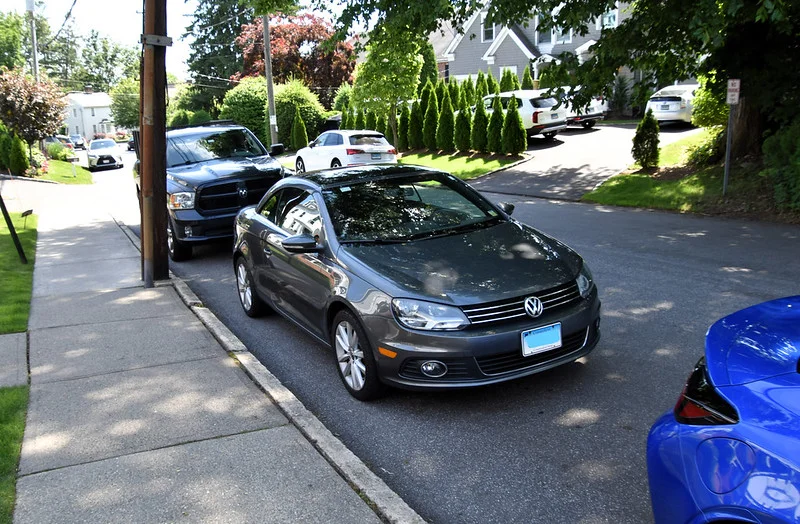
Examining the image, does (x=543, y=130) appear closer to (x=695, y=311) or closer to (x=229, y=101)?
(x=695, y=311)

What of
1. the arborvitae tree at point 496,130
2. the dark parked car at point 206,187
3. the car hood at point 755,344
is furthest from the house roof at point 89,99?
the car hood at point 755,344

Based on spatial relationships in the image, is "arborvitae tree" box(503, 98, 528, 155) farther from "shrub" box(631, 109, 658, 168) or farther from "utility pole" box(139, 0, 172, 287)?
"utility pole" box(139, 0, 172, 287)

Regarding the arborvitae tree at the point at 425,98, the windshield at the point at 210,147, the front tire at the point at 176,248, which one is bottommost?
the front tire at the point at 176,248

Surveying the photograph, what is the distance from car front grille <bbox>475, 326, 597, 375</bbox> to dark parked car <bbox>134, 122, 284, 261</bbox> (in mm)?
6561

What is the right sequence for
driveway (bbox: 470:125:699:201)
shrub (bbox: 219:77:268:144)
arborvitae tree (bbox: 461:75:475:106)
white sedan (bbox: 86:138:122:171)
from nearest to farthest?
driveway (bbox: 470:125:699:201) < arborvitae tree (bbox: 461:75:475:106) < white sedan (bbox: 86:138:122:171) < shrub (bbox: 219:77:268:144)

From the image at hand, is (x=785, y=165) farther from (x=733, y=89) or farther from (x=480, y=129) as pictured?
Answer: (x=480, y=129)

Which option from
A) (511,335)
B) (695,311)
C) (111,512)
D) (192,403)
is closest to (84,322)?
(192,403)

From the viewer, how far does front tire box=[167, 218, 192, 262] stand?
10.3 metres

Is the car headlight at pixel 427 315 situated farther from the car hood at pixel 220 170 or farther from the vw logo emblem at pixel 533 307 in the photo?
the car hood at pixel 220 170

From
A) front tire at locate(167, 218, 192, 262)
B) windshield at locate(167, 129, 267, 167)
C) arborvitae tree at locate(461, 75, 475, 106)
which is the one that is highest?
arborvitae tree at locate(461, 75, 475, 106)

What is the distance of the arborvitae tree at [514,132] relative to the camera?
22188 mm

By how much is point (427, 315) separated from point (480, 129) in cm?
2019

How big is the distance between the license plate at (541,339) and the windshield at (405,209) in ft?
4.34

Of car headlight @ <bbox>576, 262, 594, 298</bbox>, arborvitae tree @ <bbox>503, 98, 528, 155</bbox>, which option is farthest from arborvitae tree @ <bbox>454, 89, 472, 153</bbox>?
car headlight @ <bbox>576, 262, 594, 298</bbox>
